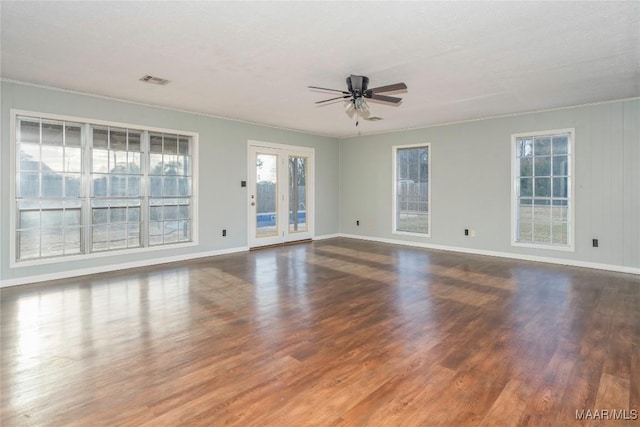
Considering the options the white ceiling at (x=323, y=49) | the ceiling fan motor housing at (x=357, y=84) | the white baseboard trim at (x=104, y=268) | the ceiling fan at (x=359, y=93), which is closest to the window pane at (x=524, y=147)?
the white ceiling at (x=323, y=49)

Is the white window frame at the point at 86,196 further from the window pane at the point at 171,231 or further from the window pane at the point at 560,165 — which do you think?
the window pane at the point at 560,165

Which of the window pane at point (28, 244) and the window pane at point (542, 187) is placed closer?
the window pane at point (28, 244)

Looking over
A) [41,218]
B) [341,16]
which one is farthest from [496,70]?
[41,218]

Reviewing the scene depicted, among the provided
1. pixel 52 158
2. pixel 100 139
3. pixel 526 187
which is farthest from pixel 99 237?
pixel 526 187

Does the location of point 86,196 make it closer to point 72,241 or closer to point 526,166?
point 72,241

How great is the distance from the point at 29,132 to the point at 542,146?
774 centimetres

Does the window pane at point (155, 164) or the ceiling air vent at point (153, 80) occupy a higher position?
the ceiling air vent at point (153, 80)

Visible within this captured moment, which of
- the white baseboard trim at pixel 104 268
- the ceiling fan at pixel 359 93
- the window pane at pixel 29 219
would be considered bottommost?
the white baseboard trim at pixel 104 268

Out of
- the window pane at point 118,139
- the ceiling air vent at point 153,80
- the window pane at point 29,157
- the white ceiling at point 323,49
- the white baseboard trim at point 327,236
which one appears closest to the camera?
the white ceiling at point 323,49

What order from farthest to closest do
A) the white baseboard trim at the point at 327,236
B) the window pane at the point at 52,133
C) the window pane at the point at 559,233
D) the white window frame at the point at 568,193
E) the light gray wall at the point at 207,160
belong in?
the white baseboard trim at the point at 327,236, the window pane at the point at 559,233, the white window frame at the point at 568,193, the window pane at the point at 52,133, the light gray wall at the point at 207,160

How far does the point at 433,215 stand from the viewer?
24.5 ft

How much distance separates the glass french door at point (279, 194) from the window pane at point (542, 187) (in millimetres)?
4553

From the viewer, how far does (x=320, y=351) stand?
2.72m

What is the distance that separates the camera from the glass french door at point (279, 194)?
24.1 feet
